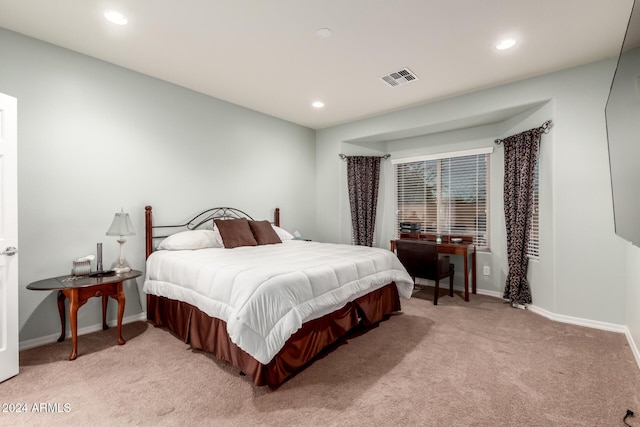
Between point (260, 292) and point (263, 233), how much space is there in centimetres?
204

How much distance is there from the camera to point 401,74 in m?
3.43

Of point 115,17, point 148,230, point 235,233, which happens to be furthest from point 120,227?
point 115,17

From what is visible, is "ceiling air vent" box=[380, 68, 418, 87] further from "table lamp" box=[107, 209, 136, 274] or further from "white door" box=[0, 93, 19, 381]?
"white door" box=[0, 93, 19, 381]

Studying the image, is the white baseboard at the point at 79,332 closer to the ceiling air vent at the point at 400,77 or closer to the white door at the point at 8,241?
the white door at the point at 8,241

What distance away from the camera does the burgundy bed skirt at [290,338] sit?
6.88ft

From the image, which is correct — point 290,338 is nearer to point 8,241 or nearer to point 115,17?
point 8,241

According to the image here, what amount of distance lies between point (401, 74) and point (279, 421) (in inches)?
137

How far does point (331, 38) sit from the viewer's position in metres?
2.71

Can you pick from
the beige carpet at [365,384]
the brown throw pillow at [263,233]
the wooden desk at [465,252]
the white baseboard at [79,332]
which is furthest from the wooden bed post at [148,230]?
the wooden desk at [465,252]

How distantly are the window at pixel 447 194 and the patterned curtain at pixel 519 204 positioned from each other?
569 millimetres

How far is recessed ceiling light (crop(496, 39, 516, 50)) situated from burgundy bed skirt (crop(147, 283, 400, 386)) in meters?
2.63

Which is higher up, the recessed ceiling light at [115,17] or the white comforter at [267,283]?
the recessed ceiling light at [115,17]

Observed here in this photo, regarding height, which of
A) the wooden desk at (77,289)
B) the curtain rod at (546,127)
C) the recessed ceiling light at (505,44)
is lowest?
the wooden desk at (77,289)

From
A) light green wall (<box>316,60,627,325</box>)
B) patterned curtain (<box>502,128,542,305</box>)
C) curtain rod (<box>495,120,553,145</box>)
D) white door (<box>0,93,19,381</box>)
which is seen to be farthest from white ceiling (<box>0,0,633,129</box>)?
white door (<box>0,93,19,381</box>)
